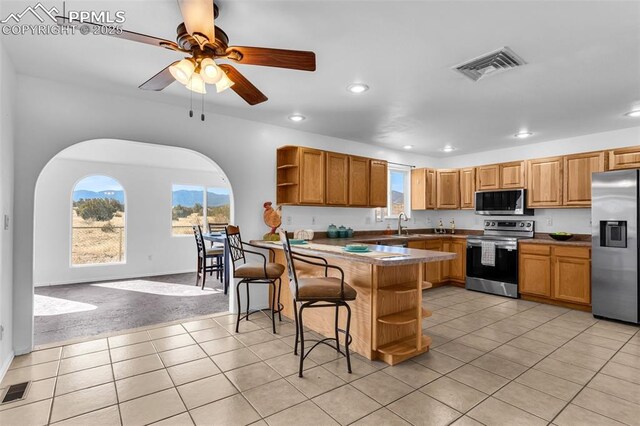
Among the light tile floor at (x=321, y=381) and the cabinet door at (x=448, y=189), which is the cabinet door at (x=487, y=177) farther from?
the light tile floor at (x=321, y=381)

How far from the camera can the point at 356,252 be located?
2891 mm

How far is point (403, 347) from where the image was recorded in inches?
111

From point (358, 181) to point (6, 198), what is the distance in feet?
12.5

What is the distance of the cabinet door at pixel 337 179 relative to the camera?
176 inches

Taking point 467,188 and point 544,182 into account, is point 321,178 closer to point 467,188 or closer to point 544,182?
point 467,188

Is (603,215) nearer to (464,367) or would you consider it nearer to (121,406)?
(464,367)

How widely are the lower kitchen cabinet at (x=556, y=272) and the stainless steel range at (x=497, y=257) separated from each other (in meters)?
0.13

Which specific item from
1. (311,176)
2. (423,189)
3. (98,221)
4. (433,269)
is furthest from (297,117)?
(98,221)

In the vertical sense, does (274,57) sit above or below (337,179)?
above

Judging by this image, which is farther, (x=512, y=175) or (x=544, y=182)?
(x=512, y=175)

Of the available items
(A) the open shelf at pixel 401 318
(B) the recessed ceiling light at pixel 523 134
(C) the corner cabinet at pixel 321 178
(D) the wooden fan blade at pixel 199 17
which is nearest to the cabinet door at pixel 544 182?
(B) the recessed ceiling light at pixel 523 134

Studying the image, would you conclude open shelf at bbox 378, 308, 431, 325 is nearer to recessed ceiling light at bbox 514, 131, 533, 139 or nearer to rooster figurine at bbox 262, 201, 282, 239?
rooster figurine at bbox 262, 201, 282, 239

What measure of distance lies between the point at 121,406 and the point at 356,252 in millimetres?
1992

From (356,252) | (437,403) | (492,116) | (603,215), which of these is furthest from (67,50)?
(603,215)
